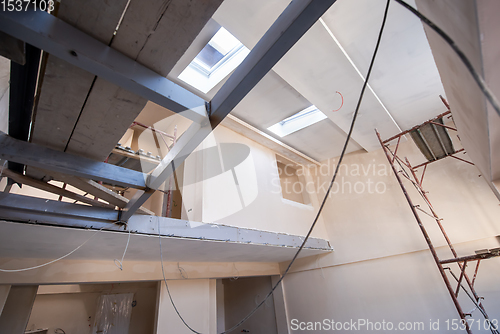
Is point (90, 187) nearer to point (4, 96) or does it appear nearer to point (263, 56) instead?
point (4, 96)

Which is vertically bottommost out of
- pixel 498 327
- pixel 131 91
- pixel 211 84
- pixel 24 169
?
pixel 498 327

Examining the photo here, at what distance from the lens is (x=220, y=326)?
4.50m

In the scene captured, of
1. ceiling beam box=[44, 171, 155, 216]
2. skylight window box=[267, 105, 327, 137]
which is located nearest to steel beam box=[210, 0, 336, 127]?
ceiling beam box=[44, 171, 155, 216]

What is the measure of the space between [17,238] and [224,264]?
2.59m

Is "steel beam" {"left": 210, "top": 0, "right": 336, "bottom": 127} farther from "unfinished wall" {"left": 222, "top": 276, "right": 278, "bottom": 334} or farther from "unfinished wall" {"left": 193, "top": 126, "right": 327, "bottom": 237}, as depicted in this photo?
"unfinished wall" {"left": 222, "top": 276, "right": 278, "bottom": 334}

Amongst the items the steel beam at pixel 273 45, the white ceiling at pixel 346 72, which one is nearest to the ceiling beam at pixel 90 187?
the steel beam at pixel 273 45

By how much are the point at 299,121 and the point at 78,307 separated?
6247 mm

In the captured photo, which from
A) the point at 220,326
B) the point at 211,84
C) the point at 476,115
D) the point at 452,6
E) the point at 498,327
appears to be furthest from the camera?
the point at 220,326

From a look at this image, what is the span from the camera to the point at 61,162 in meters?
1.17

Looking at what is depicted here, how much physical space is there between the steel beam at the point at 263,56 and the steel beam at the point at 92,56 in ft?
0.37

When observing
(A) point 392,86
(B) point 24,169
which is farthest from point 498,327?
(B) point 24,169

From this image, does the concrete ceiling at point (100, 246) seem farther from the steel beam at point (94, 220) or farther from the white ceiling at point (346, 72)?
the white ceiling at point (346, 72)

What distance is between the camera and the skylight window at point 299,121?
363cm

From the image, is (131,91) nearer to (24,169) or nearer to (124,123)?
(124,123)
